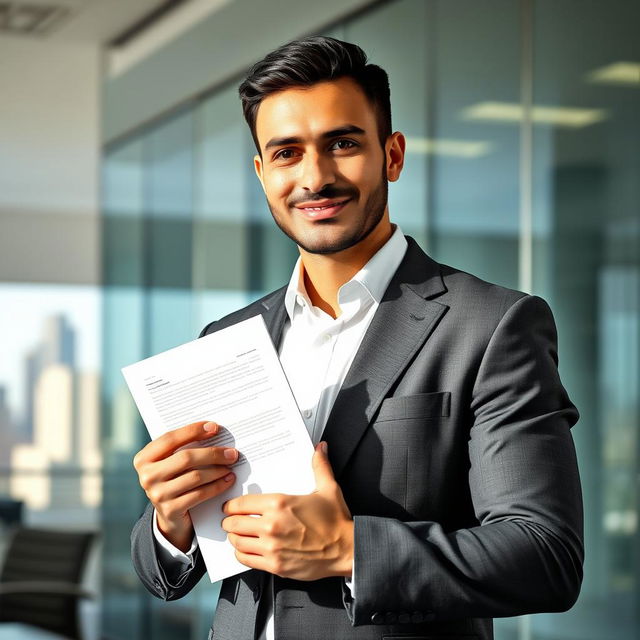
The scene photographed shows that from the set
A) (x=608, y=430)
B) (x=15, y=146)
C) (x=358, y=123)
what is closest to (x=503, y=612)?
(x=358, y=123)

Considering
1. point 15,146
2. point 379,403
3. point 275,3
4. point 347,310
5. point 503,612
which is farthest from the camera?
point 15,146

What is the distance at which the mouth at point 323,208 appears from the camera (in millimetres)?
1506

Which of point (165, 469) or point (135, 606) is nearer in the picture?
point (165, 469)

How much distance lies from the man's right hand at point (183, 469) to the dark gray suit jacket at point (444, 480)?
0.15 m

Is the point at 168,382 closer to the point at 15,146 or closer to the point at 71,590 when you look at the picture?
the point at 71,590

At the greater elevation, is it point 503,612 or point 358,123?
point 358,123

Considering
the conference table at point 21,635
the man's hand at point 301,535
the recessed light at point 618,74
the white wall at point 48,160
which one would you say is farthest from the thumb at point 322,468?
the white wall at point 48,160

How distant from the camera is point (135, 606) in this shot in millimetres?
6633

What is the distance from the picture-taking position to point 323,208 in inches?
59.4

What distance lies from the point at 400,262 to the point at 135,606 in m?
5.49

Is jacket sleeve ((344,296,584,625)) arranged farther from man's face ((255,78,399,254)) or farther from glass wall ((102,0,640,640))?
glass wall ((102,0,640,640))

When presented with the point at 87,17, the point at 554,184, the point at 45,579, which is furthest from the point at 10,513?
the point at 554,184

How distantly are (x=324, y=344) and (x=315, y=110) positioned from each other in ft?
1.17

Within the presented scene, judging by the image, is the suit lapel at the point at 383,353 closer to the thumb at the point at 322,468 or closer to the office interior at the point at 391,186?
the thumb at the point at 322,468
